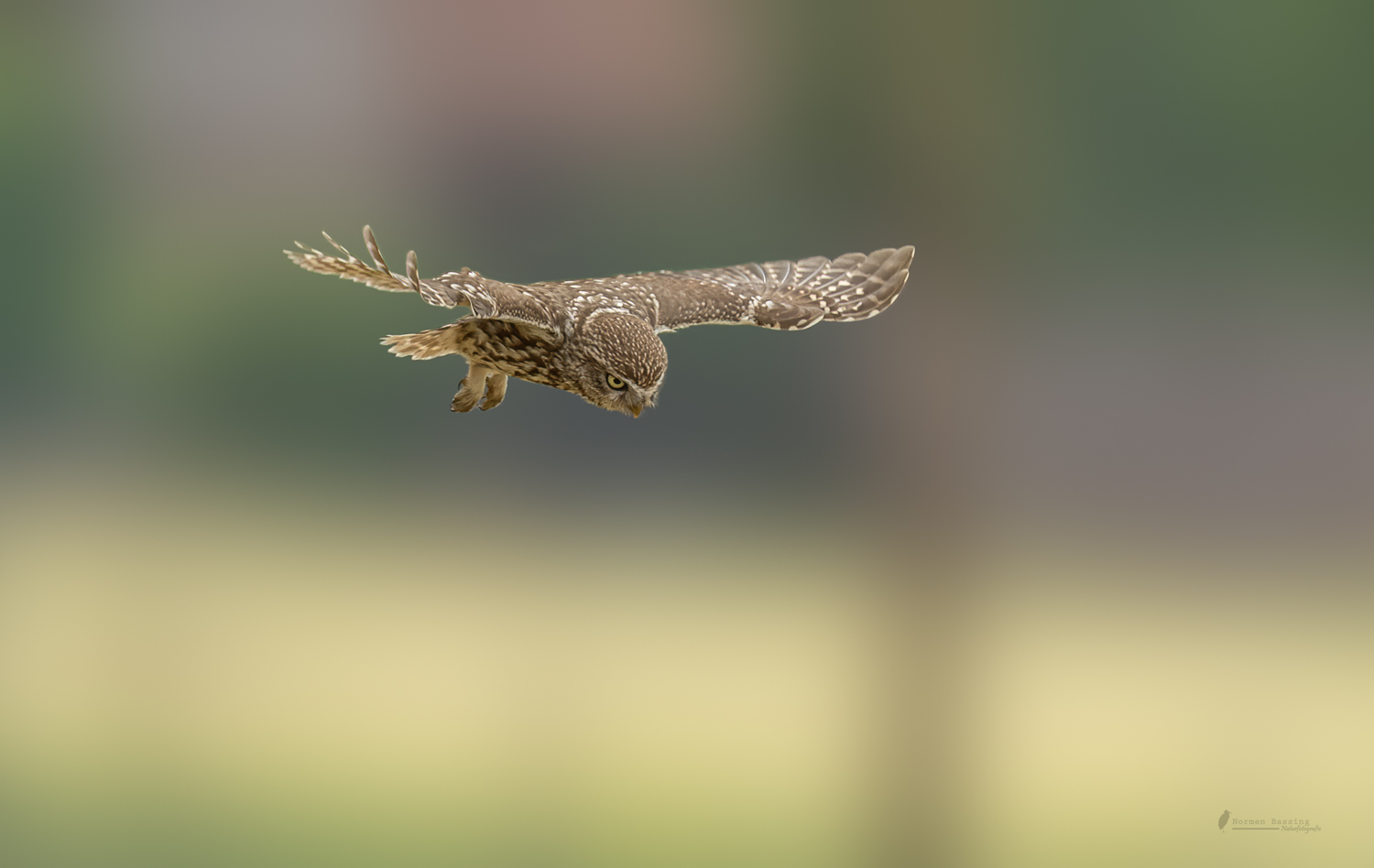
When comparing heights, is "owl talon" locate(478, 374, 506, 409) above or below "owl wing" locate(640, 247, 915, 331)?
below

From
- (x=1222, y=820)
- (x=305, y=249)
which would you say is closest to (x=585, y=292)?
(x=305, y=249)

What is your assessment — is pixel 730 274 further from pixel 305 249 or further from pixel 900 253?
pixel 305 249

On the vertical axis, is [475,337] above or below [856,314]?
below

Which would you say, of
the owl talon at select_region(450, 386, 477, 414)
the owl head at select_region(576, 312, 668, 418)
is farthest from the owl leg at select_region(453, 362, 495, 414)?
the owl head at select_region(576, 312, 668, 418)

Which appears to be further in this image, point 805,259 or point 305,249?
point 805,259

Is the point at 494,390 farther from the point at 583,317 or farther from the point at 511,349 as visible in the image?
the point at 583,317

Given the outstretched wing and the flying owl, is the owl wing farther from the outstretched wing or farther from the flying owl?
the outstretched wing
